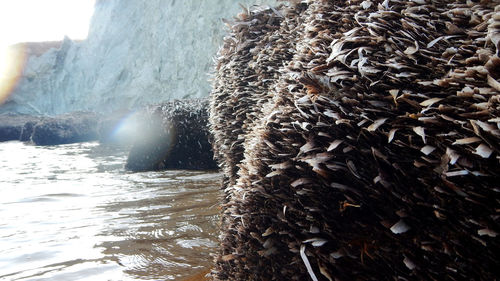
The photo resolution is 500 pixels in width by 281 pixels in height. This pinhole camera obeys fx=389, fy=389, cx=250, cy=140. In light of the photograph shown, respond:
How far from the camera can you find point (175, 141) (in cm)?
805

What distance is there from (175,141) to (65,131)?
12889 mm

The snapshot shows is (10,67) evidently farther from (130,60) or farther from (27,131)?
(27,131)

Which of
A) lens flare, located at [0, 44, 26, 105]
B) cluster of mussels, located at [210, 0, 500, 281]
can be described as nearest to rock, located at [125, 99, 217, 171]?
cluster of mussels, located at [210, 0, 500, 281]

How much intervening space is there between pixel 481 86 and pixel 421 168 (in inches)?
14.4

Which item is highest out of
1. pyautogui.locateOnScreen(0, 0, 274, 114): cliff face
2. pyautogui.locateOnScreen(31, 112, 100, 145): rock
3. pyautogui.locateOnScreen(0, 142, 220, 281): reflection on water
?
pyautogui.locateOnScreen(0, 0, 274, 114): cliff face

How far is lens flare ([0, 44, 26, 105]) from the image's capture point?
42281 mm

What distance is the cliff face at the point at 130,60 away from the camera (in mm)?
22570

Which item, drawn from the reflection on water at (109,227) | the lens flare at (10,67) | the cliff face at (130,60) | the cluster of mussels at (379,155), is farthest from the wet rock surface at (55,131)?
the lens flare at (10,67)

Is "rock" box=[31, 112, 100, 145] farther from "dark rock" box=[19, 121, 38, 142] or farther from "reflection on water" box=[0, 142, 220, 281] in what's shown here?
"reflection on water" box=[0, 142, 220, 281]

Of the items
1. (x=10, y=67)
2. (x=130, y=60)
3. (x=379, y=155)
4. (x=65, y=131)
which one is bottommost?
(x=65, y=131)

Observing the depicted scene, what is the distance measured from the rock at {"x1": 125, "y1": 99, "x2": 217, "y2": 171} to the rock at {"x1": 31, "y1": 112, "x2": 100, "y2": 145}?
11.4 metres

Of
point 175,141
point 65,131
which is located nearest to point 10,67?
point 65,131

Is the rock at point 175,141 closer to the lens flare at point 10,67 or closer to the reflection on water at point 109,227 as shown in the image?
the reflection on water at point 109,227

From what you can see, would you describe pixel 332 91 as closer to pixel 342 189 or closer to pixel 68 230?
pixel 342 189
